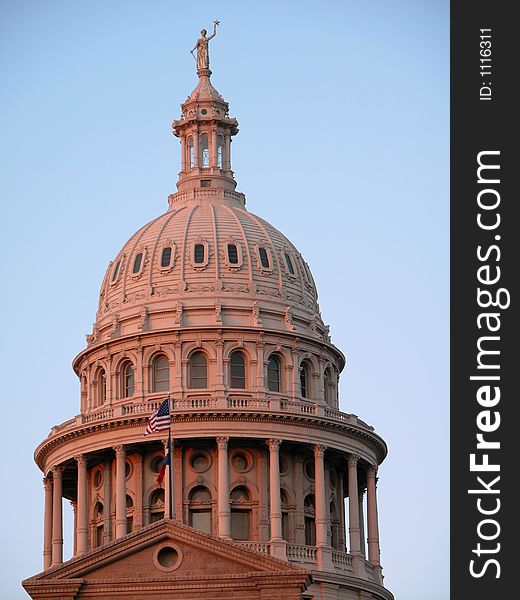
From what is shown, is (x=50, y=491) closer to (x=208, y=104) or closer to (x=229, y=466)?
(x=229, y=466)

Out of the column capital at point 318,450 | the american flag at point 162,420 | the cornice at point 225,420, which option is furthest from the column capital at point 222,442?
the american flag at point 162,420

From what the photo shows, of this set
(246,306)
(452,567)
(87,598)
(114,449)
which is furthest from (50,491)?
(452,567)

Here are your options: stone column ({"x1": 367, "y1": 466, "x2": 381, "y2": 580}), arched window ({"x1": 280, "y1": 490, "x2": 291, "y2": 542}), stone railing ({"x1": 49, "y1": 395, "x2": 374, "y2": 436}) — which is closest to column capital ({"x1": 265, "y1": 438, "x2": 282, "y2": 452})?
stone railing ({"x1": 49, "y1": 395, "x2": 374, "y2": 436})

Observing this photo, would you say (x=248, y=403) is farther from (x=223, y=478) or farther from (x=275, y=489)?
(x=275, y=489)

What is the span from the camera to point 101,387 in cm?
12531

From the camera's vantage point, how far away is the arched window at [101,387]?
124500mm

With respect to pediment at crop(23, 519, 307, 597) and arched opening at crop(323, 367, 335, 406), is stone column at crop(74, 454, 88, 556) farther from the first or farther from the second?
pediment at crop(23, 519, 307, 597)

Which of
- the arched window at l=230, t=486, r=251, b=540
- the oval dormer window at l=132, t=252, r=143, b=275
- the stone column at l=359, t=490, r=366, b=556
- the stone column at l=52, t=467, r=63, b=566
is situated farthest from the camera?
the oval dormer window at l=132, t=252, r=143, b=275

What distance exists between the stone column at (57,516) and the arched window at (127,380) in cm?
570

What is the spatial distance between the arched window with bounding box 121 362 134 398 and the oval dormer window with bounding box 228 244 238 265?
8.46m

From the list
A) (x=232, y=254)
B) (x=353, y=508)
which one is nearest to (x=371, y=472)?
(x=353, y=508)

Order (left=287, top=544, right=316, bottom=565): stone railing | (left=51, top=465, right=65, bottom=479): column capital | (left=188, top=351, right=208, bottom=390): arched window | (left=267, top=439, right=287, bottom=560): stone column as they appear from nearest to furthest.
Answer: (left=287, top=544, right=316, bottom=565): stone railing
(left=267, top=439, right=287, bottom=560): stone column
(left=188, top=351, right=208, bottom=390): arched window
(left=51, top=465, right=65, bottom=479): column capital

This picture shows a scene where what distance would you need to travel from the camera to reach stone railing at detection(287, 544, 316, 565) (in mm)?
115750

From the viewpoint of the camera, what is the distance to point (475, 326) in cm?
6750
